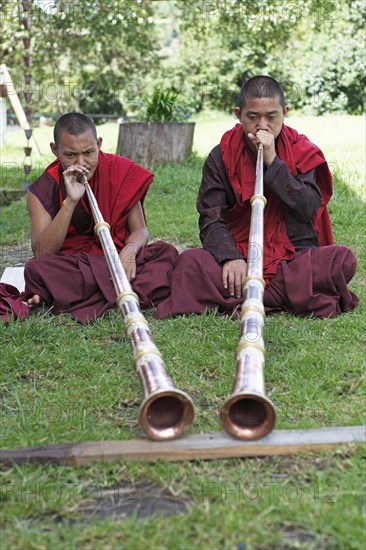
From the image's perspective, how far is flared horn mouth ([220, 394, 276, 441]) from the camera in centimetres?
242

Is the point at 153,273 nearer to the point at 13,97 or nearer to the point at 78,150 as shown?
the point at 78,150

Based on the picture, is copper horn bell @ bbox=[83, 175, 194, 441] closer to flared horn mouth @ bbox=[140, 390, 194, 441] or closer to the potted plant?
flared horn mouth @ bbox=[140, 390, 194, 441]

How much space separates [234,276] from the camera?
407cm

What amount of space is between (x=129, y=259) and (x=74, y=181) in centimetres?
56

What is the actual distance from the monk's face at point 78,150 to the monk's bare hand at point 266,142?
91 centimetres

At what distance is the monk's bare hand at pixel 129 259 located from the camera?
4297mm

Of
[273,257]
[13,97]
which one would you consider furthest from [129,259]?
[13,97]

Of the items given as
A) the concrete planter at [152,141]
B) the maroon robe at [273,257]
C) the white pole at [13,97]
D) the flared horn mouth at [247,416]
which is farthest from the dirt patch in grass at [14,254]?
the white pole at [13,97]

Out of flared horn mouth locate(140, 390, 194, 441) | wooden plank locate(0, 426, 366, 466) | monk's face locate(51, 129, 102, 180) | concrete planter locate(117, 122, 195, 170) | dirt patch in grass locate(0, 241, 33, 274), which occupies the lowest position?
dirt patch in grass locate(0, 241, 33, 274)

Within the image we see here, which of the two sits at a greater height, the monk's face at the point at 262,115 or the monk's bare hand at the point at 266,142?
the monk's face at the point at 262,115

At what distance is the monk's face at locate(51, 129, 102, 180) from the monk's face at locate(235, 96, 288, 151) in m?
0.87

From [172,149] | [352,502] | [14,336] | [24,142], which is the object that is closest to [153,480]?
[352,502]

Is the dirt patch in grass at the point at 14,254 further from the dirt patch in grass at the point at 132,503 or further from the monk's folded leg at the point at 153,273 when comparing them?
the dirt patch in grass at the point at 132,503

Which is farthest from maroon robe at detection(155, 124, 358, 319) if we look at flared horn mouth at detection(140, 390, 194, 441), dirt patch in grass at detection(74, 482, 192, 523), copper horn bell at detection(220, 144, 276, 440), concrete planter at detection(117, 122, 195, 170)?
concrete planter at detection(117, 122, 195, 170)
